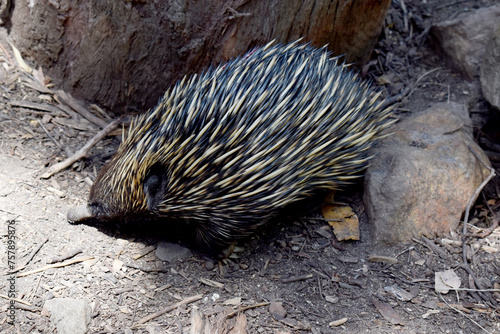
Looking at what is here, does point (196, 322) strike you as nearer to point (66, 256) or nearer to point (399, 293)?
point (66, 256)

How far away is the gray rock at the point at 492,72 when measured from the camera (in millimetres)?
4082

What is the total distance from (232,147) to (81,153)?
1465 millimetres

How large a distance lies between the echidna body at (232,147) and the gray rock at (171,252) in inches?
6.9

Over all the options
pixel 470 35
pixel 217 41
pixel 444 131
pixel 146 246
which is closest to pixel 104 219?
pixel 146 246

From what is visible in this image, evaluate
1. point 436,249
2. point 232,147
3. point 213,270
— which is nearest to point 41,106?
point 232,147

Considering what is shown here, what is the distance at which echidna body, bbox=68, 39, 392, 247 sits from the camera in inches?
125

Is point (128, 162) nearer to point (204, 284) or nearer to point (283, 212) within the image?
point (204, 284)

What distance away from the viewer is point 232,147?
3227mm

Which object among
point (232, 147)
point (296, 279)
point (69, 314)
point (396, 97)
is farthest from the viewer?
point (396, 97)

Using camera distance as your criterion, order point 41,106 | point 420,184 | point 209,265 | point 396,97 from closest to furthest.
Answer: point 209,265 → point 420,184 → point 41,106 → point 396,97

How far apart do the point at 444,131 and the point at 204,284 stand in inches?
89.2

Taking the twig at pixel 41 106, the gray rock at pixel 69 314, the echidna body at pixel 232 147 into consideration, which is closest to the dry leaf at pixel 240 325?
the echidna body at pixel 232 147

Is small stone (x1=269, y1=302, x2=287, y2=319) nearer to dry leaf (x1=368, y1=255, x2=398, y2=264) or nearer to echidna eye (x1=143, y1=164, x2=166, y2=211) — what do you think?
dry leaf (x1=368, y1=255, x2=398, y2=264)

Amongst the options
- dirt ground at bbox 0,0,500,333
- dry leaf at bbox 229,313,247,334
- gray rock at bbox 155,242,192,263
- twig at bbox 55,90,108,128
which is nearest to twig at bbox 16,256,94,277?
dirt ground at bbox 0,0,500,333
